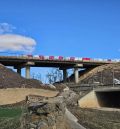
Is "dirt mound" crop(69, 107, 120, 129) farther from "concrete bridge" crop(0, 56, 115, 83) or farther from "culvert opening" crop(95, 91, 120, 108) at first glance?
"concrete bridge" crop(0, 56, 115, 83)

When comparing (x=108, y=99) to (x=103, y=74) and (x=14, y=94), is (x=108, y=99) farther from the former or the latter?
(x=103, y=74)

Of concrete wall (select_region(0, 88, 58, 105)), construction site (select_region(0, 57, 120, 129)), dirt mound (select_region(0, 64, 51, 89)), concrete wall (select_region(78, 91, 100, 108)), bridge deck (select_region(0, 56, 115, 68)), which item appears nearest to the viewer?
construction site (select_region(0, 57, 120, 129))

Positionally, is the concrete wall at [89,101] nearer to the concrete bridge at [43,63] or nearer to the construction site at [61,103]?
the construction site at [61,103]

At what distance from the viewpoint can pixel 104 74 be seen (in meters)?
98.8

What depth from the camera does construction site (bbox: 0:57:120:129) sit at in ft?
56.9

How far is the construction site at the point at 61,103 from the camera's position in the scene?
17328 mm

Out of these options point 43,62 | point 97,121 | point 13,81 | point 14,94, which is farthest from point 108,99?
point 43,62

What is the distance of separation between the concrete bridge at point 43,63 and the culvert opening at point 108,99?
33056mm

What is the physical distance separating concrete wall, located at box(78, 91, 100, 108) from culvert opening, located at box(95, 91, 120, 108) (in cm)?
118

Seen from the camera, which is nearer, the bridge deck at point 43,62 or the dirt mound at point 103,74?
the dirt mound at point 103,74

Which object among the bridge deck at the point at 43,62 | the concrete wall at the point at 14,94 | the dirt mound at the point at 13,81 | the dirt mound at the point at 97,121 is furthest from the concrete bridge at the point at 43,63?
the dirt mound at the point at 97,121

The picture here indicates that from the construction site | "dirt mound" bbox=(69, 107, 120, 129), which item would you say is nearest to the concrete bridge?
the construction site

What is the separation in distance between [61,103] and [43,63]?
84.6 metres

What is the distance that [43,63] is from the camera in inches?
4001
